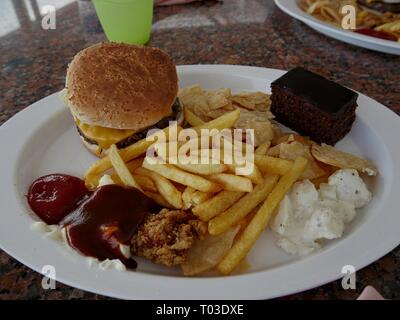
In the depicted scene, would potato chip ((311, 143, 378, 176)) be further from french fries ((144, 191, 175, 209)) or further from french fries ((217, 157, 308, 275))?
french fries ((144, 191, 175, 209))

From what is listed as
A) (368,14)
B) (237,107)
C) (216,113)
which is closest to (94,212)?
(216,113)

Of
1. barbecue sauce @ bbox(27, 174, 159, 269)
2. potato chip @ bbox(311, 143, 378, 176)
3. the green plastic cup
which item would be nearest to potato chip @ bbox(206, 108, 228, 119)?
potato chip @ bbox(311, 143, 378, 176)

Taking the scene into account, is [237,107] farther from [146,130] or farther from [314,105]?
[146,130]

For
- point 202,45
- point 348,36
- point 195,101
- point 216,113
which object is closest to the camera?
point 216,113

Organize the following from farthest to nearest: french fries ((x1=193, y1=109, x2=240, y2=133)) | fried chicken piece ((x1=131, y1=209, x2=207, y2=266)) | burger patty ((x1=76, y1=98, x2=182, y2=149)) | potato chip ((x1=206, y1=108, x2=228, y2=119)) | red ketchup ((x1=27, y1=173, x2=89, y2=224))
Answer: potato chip ((x1=206, y1=108, x2=228, y2=119))
burger patty ((x1=76, y1=98, x2=182, y2=149))
french fries ((x1=193, y1=109, x2=240, y2=133))
red ketchup ((x1=27, y1=173, x2=89, y2=224))
fried chicken piece ((x1=131, y1=209, x2=207, y2=266))

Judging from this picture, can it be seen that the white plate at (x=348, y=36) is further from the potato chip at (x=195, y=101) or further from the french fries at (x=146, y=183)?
the french fries at (x=146, y=183)
